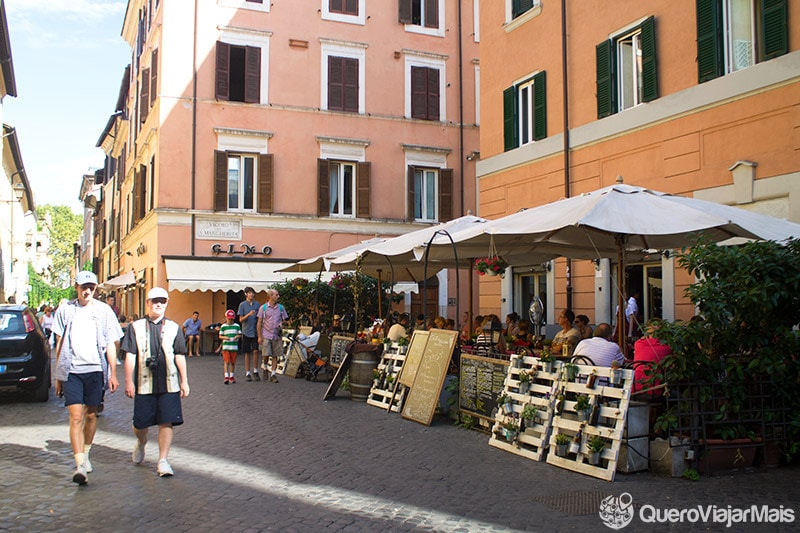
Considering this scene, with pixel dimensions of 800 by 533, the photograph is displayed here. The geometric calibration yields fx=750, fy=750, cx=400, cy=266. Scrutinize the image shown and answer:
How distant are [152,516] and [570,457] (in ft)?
12.8

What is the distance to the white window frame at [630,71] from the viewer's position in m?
14.2

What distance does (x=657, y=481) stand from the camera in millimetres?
6621

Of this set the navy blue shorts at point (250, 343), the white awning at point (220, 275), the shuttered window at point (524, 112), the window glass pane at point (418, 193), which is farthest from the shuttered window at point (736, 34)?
the window glass pane at point (418, 193)

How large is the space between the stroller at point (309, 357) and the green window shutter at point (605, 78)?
737cm

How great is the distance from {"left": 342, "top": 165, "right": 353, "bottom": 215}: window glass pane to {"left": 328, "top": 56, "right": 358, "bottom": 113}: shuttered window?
2.05m

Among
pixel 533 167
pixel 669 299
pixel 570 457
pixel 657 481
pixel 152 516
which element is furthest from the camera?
pixel 533 167

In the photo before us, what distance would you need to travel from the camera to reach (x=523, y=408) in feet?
25.8

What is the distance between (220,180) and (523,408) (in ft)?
59.8

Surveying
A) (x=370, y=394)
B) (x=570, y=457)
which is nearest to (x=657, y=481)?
(x=570, y=457)

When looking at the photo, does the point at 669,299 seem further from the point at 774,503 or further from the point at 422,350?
the point at 774,503

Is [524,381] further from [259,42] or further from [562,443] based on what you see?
[259,42]

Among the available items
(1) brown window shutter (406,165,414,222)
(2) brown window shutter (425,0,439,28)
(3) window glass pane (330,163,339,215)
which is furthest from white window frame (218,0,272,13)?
(1) brown window shutter (406,165,414,222)

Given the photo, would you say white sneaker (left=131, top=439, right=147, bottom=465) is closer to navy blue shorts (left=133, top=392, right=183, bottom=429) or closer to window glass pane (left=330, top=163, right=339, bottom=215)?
navy blue shorts (left=133, top=392, right=183, bottom=429)

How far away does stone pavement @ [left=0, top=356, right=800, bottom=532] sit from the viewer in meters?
5.44
